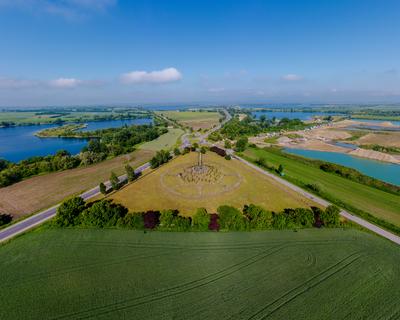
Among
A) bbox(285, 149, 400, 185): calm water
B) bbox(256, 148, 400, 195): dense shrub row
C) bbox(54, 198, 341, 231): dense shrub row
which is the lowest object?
bbox(285, 149, 400, 185): calm water

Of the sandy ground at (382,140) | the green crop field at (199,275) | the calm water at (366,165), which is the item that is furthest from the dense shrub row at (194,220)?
the sandy ground at (382,140)

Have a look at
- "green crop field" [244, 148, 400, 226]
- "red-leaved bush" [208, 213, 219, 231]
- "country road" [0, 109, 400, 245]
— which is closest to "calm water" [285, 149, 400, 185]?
"green crop field" [244, 148, 400, 226]

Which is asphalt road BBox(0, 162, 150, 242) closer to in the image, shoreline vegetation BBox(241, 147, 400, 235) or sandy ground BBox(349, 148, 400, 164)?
shoreline vegetation BBox(241, 147, 400, 235)

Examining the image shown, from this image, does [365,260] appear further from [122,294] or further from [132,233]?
[132,233]

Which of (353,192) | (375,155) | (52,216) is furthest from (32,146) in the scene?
(375,155)

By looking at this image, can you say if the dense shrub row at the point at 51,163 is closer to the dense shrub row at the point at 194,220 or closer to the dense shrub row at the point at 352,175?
the dense shrub row at the point at 194,220
